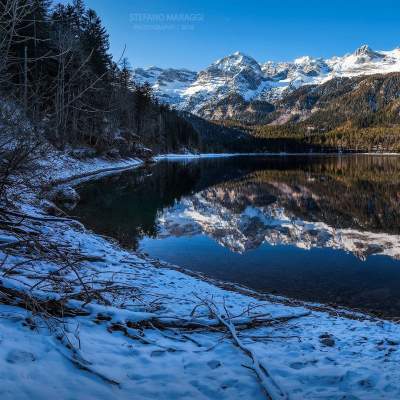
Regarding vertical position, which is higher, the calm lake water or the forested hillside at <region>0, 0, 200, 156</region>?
the forested hillside at <region>0, 0, 200, 156</region>

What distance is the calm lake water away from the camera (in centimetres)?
1180

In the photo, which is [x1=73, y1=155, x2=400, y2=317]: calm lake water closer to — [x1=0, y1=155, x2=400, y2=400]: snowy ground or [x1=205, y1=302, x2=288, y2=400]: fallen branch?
[x1=0, y1=155, x2=400, y2=400]: snowy ground

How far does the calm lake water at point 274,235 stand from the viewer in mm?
11797

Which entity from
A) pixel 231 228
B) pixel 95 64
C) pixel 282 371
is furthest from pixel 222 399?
pixel 95 64

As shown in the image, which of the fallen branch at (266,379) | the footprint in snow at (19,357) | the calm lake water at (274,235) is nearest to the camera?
the footprint in snow at (19,357)

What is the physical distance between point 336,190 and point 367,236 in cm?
1835

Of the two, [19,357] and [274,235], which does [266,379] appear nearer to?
[19,357]

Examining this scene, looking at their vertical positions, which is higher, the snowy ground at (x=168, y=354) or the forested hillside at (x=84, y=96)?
the forested hillside at (x=84, y=96)

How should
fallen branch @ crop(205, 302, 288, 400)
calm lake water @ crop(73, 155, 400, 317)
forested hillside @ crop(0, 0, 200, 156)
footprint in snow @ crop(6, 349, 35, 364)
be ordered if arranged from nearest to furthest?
footprint in snow @ crop(6, 349, 35, 364)
fallen branch @ crop(205, 302, 288, 400)
forested hillside @ crop(0, 0, 200, 156)
calm lake water @ crop(73, 155, 400, 317)

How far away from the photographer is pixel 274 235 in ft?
58.6

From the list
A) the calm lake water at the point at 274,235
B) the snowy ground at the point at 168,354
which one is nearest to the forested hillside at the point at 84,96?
the snowy ground at the point at 168,354

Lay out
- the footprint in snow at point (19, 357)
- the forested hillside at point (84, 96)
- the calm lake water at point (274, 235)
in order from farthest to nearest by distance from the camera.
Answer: the calm lake water at point (274, 235) → the forested hillside at point (84, 96) → the footprint in snow at point (19, 357)

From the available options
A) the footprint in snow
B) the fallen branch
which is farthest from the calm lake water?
the footprint in snow

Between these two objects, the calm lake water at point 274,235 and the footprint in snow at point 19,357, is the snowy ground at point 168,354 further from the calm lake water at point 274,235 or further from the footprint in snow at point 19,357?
the calm lake water at point 274,235
